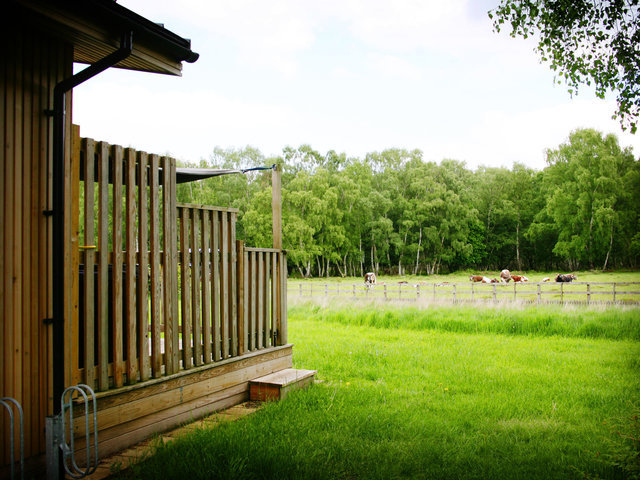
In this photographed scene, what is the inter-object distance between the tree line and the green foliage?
3210cm

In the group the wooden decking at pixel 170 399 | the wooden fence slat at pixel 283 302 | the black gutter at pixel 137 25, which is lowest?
the wooden decking at pixel 170 399

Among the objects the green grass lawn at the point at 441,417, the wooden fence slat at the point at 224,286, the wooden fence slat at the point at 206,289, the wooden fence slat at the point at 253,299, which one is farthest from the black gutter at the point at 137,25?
the green grass lawn at the point at 441,417

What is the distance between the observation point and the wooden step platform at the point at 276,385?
17.7 feet

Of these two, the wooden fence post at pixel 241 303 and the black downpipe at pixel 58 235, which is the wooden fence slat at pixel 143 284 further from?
the wooden fence post at pixel 241 303

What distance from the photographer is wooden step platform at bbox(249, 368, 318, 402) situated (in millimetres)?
5402

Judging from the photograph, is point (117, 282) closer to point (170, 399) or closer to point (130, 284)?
point (130, 284)

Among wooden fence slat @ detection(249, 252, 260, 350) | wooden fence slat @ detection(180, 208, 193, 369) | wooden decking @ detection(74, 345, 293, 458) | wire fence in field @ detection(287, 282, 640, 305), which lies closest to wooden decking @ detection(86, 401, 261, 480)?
wooden decking @ detection(74, 345, 293, 458)

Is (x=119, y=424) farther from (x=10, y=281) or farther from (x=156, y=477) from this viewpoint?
(x=10, y=281)

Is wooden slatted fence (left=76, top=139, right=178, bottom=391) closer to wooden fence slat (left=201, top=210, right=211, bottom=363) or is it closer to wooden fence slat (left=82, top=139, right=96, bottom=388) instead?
wooden fence slat (left=82, top=139, right=96, bottom=388)

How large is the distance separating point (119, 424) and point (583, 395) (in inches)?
203

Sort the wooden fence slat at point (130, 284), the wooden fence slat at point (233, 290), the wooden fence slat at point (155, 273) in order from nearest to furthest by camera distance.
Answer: the wooden fence slat at point (130, 284), the wooden fence slat at point (155, 273), the wooden fence slat at point (233, 290)

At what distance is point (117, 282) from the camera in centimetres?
401

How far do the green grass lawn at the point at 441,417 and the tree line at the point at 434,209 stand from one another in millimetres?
30689

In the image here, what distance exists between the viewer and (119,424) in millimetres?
3934
